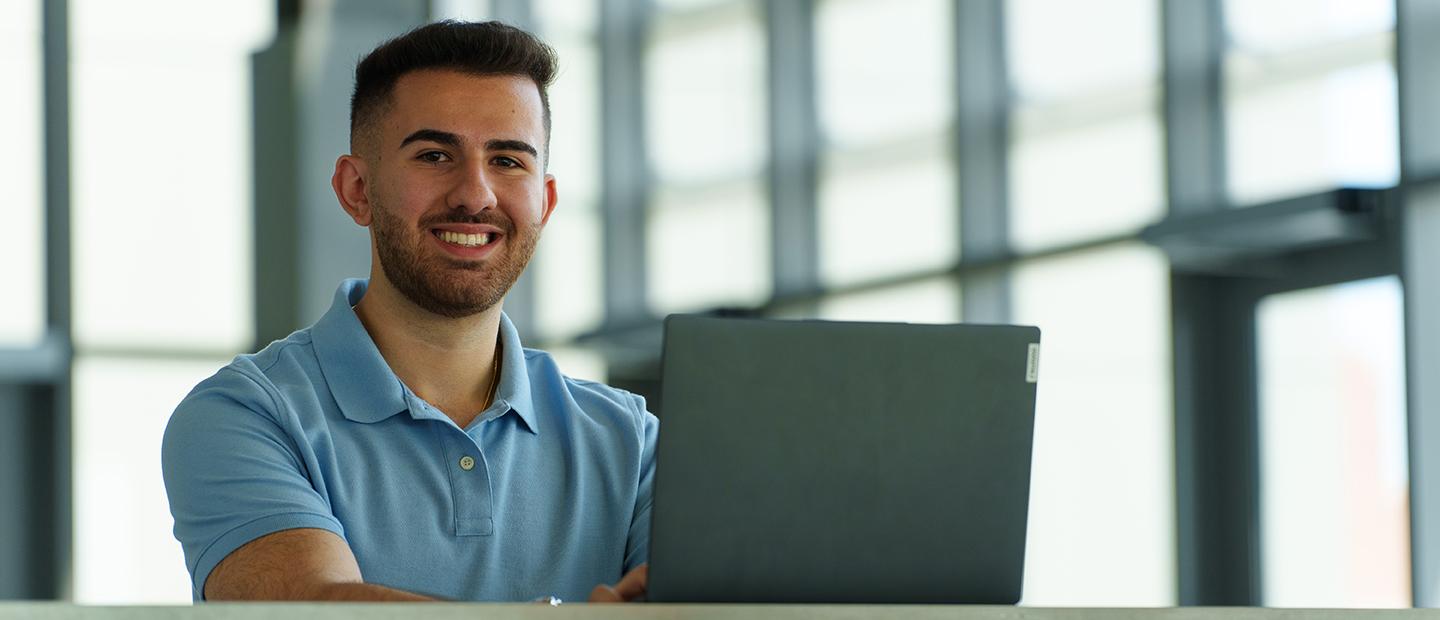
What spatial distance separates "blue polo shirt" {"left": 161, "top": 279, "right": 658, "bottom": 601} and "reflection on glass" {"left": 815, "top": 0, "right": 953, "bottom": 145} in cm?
391

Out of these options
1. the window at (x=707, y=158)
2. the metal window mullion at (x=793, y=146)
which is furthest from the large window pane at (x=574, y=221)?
the metal window mullion at (x=793, y=146)

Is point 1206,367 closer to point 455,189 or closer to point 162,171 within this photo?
point 455,189

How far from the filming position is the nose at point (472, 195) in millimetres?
2178

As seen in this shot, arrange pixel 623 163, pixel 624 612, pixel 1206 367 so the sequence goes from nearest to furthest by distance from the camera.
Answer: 1. pixel 624 612
2. pixel 1206 367
3. pixel 623 163

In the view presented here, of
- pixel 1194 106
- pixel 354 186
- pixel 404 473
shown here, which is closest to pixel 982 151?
pixel 1194 106

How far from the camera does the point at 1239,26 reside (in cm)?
507

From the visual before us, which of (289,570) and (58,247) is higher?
(58,247)

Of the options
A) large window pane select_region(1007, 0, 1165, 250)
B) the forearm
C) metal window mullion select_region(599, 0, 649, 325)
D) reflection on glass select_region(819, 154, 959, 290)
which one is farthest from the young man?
metal window mullion select_region(599, 0, 649, 325)

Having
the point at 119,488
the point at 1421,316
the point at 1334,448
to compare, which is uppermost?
the point at 1421,316

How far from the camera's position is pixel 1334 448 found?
4.96m

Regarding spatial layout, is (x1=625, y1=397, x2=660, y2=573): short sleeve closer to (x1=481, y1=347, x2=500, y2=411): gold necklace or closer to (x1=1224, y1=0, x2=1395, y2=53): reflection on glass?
(x1=481, y1=347, x2=500, y2=411): gold necklace

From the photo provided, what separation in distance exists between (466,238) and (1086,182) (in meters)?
3.57

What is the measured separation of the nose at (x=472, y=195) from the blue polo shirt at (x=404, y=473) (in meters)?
0.19

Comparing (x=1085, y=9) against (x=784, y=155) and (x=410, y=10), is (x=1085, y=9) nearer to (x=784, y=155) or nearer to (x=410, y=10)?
(x=784, y=155)
